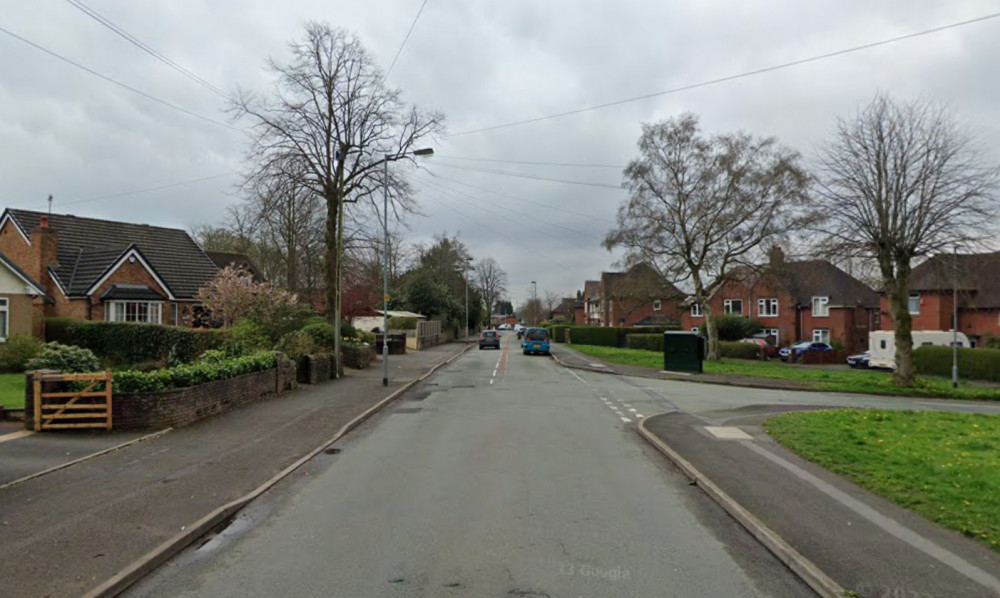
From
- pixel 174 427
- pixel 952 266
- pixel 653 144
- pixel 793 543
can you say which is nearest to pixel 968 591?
pixel 793 543

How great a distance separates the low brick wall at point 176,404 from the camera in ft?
39.3

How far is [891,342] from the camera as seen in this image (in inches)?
1650

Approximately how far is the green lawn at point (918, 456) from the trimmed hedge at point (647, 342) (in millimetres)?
44466

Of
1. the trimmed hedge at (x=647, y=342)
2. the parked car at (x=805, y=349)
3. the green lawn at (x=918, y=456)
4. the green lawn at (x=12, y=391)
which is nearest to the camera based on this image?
the green lawn at (x=918, y=456)

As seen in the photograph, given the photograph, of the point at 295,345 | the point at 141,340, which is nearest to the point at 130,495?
the point at 295,345

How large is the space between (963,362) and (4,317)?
149 feet

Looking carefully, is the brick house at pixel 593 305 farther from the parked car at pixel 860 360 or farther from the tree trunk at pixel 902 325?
the tree trunk at pixel 902 325

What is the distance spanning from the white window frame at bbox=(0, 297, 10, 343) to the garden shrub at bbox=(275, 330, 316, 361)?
10.1 metres

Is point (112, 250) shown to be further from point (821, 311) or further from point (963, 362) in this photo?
point (821, 311)

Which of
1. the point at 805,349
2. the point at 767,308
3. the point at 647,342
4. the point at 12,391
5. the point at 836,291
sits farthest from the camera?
the point at 767,308

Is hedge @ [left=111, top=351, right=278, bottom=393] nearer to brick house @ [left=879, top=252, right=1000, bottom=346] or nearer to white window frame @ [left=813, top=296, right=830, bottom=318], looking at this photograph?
brick house @ [left=879, top=252, right=1000, bottom=346]

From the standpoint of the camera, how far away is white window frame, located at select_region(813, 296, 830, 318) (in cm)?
5659

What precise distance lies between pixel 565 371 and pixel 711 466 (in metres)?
22.1

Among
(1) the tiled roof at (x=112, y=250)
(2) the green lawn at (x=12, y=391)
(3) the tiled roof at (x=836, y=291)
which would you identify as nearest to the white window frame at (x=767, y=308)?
(3) the tiled roof at (x=836, y=291)
